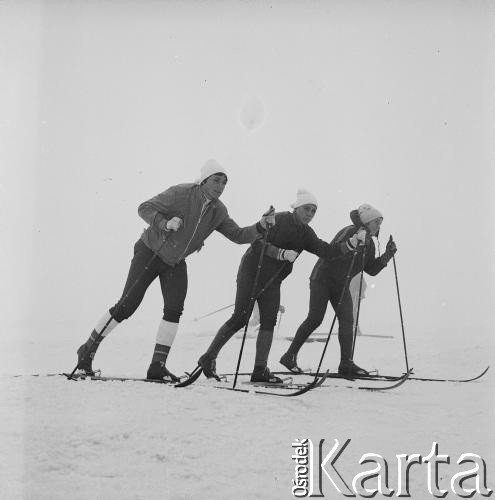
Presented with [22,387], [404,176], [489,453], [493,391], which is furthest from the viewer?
[404,176]

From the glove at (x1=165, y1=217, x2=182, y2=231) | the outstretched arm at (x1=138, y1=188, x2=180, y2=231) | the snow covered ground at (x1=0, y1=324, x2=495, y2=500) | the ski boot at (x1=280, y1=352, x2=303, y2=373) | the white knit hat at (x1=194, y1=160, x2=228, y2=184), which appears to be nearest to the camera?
the snow covered ground at (x1=0, y1=324, x2=495, y2=500)

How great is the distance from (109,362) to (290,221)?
10.6 ft

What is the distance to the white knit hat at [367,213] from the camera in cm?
562

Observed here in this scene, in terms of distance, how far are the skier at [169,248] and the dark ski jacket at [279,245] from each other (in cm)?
33

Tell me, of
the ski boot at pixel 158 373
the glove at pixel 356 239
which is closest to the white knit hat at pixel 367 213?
the glove at pixel 356 239

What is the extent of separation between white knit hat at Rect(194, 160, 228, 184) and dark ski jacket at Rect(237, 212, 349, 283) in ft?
2.10

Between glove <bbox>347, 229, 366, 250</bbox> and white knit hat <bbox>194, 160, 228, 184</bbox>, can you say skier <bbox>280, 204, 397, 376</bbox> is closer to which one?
glove <bbox>347, 229, 366, 250</bbox>

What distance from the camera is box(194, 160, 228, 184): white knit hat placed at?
179 inches

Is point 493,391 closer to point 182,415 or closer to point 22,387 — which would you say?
point 182,415

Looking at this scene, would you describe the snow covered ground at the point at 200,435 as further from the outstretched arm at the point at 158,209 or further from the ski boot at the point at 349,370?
the outstretched arm at the point at 158,209

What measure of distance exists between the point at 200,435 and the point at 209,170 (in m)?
2.16

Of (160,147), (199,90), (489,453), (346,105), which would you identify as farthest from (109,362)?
(489,453)

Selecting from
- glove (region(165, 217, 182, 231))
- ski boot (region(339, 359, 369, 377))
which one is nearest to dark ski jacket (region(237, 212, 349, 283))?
glove (region(165, 217, 182, 231))

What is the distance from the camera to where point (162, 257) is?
177 inches
